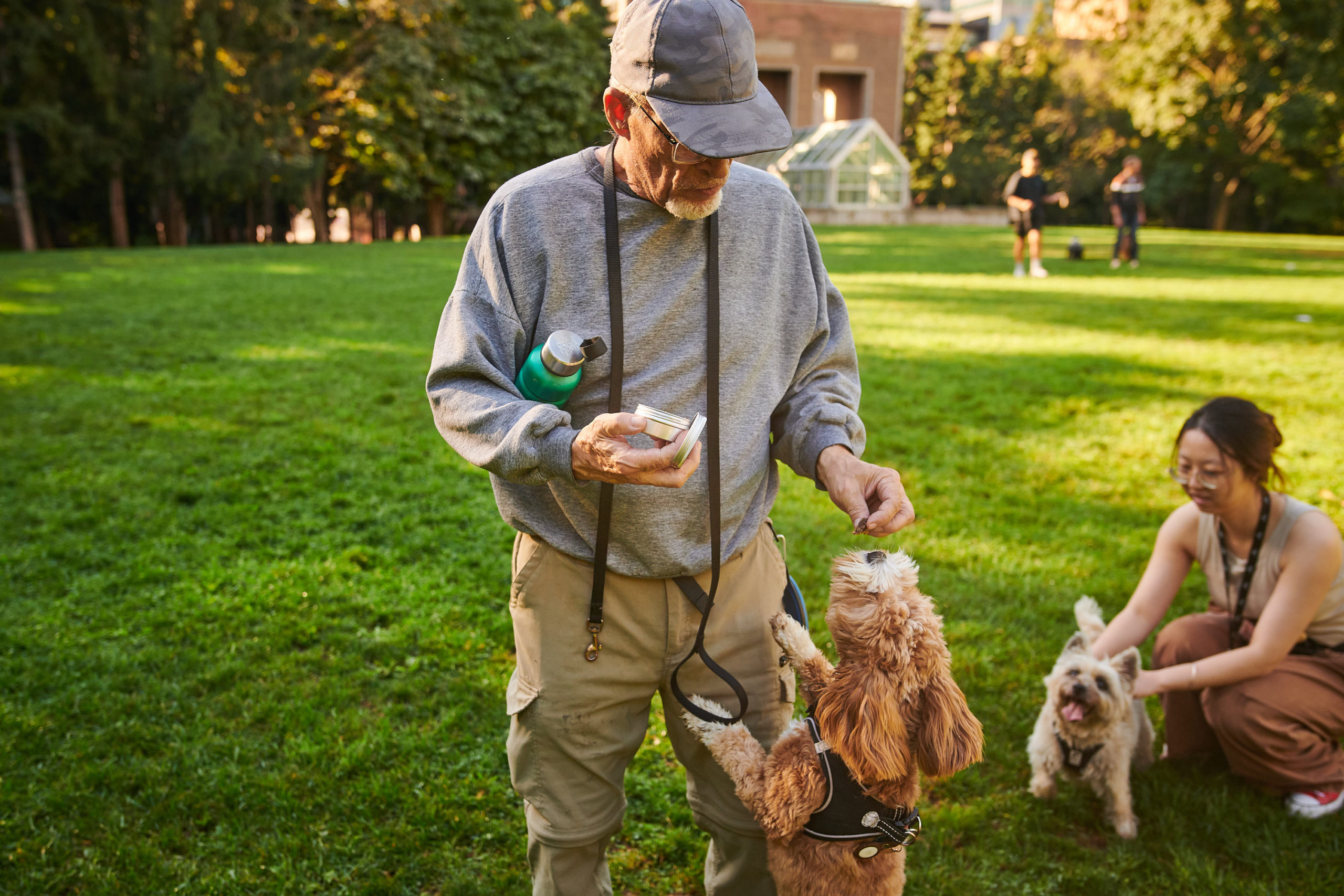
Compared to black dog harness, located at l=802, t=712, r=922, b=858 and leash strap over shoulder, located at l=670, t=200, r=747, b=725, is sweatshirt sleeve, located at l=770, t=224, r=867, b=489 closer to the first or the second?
leash strap over shoulder, located at l=670, t=200, r=747, b=725

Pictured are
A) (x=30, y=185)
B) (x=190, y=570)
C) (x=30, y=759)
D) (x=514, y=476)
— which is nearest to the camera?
(x=514, y=476)

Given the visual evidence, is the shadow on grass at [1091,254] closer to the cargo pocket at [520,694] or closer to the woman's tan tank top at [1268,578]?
the woman's tan tank top at [1268,578]

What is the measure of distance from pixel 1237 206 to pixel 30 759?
2353 inches

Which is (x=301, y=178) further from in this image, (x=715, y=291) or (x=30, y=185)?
(x=715, y=291)

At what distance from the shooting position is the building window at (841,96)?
59.5m

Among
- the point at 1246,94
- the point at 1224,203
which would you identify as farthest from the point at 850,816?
the point at 1224,203

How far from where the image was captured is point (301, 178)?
2792 cm

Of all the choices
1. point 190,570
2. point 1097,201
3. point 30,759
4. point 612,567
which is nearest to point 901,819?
point 612,567

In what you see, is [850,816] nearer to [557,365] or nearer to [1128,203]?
[557,365]

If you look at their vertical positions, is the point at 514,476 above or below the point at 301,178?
below

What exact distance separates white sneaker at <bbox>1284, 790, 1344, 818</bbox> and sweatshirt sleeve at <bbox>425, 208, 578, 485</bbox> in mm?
3365

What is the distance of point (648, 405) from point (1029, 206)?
56.4 ft

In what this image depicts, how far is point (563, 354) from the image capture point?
1.80 m

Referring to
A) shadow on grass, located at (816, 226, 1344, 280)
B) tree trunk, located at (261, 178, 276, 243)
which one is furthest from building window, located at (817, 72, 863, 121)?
tree trunk, located at (261, 178, 276, 243)
